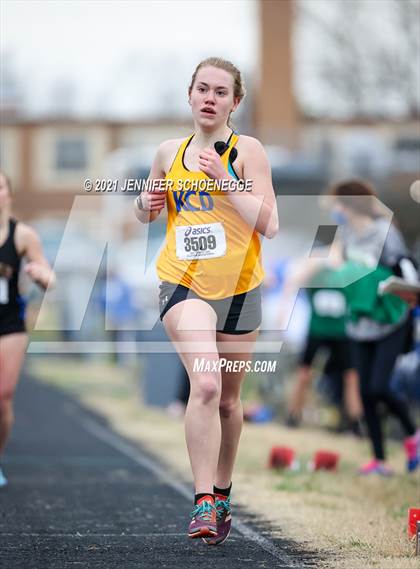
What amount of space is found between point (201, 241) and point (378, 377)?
3.85m

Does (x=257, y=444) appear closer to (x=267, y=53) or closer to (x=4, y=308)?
(x=4, y=308)

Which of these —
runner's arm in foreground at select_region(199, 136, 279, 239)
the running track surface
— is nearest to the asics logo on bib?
runner's arm in foreground at select_region(199, 136, 279, 239)

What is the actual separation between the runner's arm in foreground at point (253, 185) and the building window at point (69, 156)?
54842 millimetres

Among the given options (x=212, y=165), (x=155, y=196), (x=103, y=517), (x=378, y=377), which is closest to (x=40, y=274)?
(x=103, y=517)

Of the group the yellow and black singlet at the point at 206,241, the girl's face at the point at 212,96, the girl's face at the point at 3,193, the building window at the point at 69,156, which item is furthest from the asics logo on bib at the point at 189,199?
the building window at the point at 69,156

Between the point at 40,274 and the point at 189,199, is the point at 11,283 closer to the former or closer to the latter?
the point at 40,274

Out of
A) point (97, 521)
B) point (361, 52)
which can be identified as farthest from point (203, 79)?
point (361, 52)

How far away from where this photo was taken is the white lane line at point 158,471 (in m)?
6.26

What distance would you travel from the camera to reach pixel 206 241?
238 inches

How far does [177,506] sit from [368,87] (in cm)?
3647

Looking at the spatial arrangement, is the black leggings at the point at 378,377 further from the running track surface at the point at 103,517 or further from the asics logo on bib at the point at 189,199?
the asics logo on bib at the point at 189,199

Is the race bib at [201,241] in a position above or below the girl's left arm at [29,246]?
above

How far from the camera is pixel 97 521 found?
717cm

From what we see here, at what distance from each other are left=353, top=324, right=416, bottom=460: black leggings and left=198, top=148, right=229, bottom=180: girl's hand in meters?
3.93
